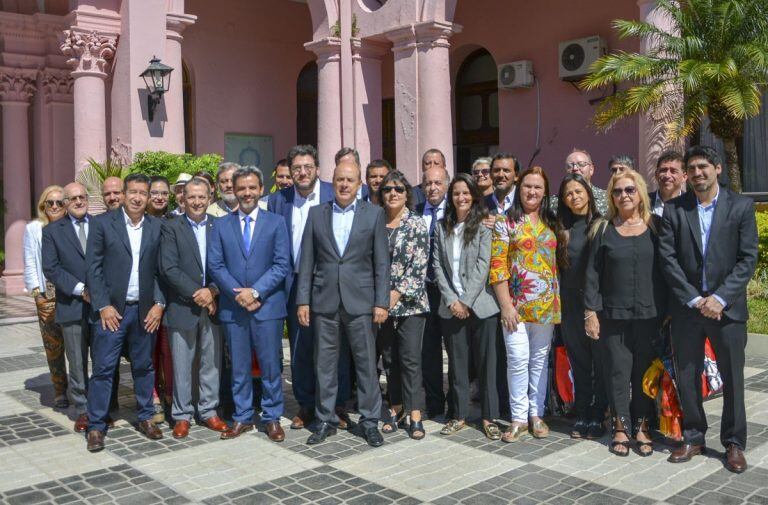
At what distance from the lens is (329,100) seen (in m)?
12.1

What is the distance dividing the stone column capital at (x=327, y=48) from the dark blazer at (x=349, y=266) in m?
6.95

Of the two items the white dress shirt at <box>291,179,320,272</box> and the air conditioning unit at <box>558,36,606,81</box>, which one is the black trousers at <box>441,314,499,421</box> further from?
the air conditioning unit at <box>558,36,606,81</box>

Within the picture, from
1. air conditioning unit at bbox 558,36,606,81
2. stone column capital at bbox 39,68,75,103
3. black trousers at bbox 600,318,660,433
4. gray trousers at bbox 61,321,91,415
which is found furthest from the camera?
stone column capital at bbox 39,68,75,103

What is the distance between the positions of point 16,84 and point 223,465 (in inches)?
518

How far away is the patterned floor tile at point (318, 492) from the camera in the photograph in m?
4.42

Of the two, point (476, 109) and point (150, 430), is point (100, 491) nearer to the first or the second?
point (150, 430)

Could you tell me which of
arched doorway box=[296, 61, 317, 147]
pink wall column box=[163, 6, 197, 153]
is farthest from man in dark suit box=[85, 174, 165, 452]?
arched doorway box=[296, 61, 317, 147]

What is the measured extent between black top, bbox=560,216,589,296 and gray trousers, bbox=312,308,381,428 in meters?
1.42

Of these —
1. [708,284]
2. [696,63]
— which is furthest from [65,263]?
[696,63]

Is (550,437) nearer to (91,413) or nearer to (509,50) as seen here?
(91,413)

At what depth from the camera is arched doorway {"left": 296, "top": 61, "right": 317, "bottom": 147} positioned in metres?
16.8

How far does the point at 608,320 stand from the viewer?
5207 millimetres

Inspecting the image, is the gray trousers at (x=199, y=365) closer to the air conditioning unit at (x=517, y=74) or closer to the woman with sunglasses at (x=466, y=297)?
the woman with sunglasses at (x=466, y=297)

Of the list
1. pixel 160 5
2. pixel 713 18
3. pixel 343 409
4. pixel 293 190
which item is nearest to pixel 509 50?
pixel 713 18
